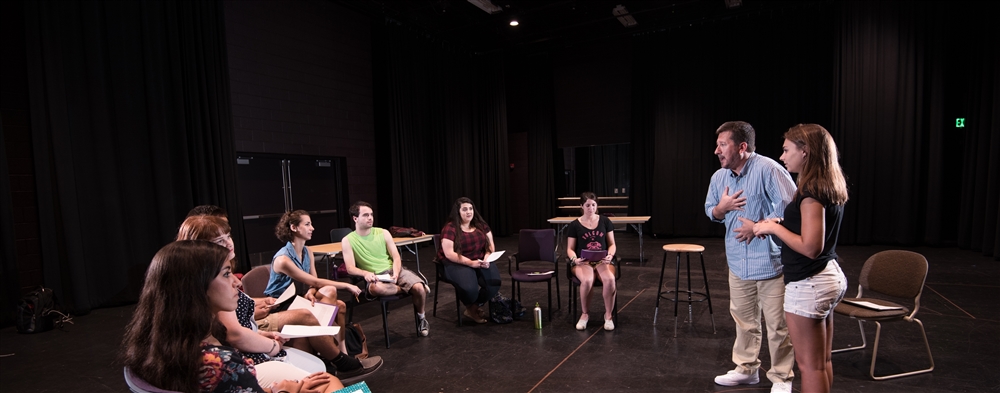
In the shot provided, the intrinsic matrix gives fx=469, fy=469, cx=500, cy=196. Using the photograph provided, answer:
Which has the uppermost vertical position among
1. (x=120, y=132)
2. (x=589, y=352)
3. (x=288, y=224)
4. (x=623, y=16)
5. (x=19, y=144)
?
(x=623, y=16)

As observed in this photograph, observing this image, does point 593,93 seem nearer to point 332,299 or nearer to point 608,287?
point 608,287

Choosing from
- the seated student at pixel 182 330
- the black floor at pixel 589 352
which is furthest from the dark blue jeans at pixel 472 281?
the seated student at pixel 182 330

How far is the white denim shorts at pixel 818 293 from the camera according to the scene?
1861 millimetres

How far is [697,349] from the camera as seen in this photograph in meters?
3.45

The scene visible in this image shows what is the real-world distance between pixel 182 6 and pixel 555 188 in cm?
806

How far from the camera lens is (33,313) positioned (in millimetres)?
4355

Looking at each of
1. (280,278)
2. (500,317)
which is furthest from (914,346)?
(280,278)

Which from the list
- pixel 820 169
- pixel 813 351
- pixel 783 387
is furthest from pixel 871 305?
pixel 820 169

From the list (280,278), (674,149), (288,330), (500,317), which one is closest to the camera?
(288,330)

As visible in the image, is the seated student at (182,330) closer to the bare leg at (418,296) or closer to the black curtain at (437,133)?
the bare leg at (418,296)

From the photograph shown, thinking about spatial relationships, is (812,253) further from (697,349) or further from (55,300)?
(55,300)

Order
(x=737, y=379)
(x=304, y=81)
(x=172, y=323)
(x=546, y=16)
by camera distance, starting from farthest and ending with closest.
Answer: (x=546, y=16), (x=304, y=81), (x=737, y=379), (x=172, y=323)

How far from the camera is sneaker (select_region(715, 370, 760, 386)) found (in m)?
2.74

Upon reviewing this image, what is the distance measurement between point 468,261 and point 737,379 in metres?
2.28
